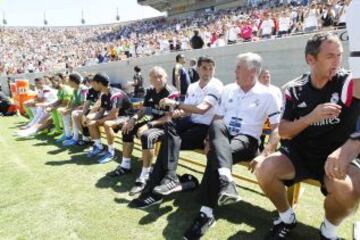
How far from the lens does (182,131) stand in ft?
15.7

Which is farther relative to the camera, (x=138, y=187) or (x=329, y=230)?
(x=138, y=187)

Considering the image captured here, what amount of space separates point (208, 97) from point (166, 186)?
1374mm

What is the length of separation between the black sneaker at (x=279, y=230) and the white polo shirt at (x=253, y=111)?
1055mm

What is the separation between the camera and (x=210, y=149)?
349 centimetres

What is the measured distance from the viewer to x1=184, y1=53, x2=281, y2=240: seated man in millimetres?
3223

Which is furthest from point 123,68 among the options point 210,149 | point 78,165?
point 210,149

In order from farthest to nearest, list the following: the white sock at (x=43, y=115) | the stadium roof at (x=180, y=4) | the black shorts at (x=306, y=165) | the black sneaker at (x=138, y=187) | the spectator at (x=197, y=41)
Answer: the stadium roof at (x=180, y=4), the spectator at (x=197, y=41), the white sock at (x=43, y=115), the black sneaker at (x=138, y=187), the black shorts at (x=306, y=165)

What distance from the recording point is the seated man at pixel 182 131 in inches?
156

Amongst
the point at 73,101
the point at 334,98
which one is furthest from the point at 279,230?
the point at 73,101

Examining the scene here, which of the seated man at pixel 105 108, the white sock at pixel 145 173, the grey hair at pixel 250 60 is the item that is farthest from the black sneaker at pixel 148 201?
the seated man at pixel 105 108

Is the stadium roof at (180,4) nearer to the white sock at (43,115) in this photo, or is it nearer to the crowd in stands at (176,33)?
the crowd in stands at (176,33)

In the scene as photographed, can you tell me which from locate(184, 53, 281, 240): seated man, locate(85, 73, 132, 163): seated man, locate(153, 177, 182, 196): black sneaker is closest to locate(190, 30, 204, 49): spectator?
locate(85, 73, 132, 163): seated man

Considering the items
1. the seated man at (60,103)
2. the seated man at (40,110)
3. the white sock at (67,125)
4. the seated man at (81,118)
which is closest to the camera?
the seated man at (81,118)

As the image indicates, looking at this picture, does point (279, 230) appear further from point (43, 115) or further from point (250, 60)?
point (43, 115)
